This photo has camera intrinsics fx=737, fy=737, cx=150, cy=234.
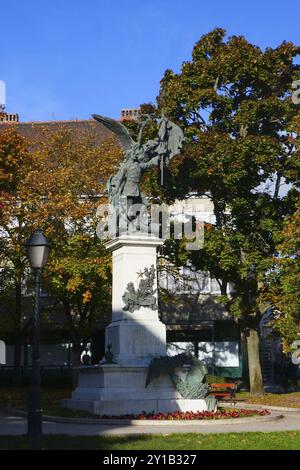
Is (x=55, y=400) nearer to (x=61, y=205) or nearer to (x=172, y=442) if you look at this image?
(x=61, y=205)

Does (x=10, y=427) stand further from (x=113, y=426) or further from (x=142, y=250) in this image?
(x=142, y=250)

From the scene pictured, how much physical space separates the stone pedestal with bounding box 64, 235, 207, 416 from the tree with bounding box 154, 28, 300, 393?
9.24 metres

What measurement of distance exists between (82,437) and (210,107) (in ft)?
65.4

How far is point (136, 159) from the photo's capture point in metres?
21.5

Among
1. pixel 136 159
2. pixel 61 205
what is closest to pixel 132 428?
pixel 136 159

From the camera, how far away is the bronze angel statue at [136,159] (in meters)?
21.3

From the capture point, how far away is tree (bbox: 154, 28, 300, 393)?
29016mm

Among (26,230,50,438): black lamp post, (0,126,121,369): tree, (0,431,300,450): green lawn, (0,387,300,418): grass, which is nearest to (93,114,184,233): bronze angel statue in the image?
(0,387,300,418): grass

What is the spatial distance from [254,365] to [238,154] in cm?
881

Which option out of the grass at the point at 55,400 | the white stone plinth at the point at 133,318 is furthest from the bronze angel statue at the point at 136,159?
the grass at the point at 55,400

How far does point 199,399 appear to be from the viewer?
18953 millimetres

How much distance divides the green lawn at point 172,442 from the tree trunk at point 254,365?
1626 centimetres

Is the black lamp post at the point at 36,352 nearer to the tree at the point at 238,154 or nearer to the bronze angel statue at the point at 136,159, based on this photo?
the bronze angel statue at the point at 136,159

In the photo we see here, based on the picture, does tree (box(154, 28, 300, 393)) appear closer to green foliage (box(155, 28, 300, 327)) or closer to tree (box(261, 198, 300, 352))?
green foliage (box(155, 28, 300, 327))
